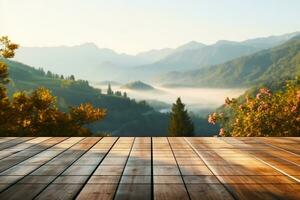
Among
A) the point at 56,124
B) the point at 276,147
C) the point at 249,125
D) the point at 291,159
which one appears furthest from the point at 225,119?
the point at 291,159

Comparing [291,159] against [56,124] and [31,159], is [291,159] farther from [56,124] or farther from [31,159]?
[56,124]

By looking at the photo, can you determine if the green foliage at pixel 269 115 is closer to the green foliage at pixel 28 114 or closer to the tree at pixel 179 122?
the green foliage at pixel 28 114

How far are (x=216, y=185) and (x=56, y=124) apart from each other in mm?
17840

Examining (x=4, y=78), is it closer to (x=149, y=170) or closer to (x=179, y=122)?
(x=149, y=170)

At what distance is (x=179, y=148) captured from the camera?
652cm

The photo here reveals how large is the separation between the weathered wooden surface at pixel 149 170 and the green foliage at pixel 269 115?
704 cm

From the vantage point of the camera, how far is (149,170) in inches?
183

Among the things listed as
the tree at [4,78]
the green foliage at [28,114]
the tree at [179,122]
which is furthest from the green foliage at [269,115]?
the tree at [179,122]

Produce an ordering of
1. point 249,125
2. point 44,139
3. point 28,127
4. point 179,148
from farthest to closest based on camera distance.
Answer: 1. point 28,127
2. point 249,125
3. point 44,139
4. point 179,148

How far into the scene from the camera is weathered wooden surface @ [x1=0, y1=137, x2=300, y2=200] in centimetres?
367

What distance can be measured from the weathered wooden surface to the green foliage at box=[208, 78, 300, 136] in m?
7.04

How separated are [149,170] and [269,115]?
34.5 feet

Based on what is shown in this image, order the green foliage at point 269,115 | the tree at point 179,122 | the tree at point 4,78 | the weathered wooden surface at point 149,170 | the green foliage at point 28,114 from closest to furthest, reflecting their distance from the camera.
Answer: the weathered wooden surface at point 149,170, the green foliage at point 269,115, the tree at point 4,78, the green foliage at point 28,114, the tree at point 179,122

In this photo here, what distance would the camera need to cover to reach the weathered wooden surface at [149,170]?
3.67m
